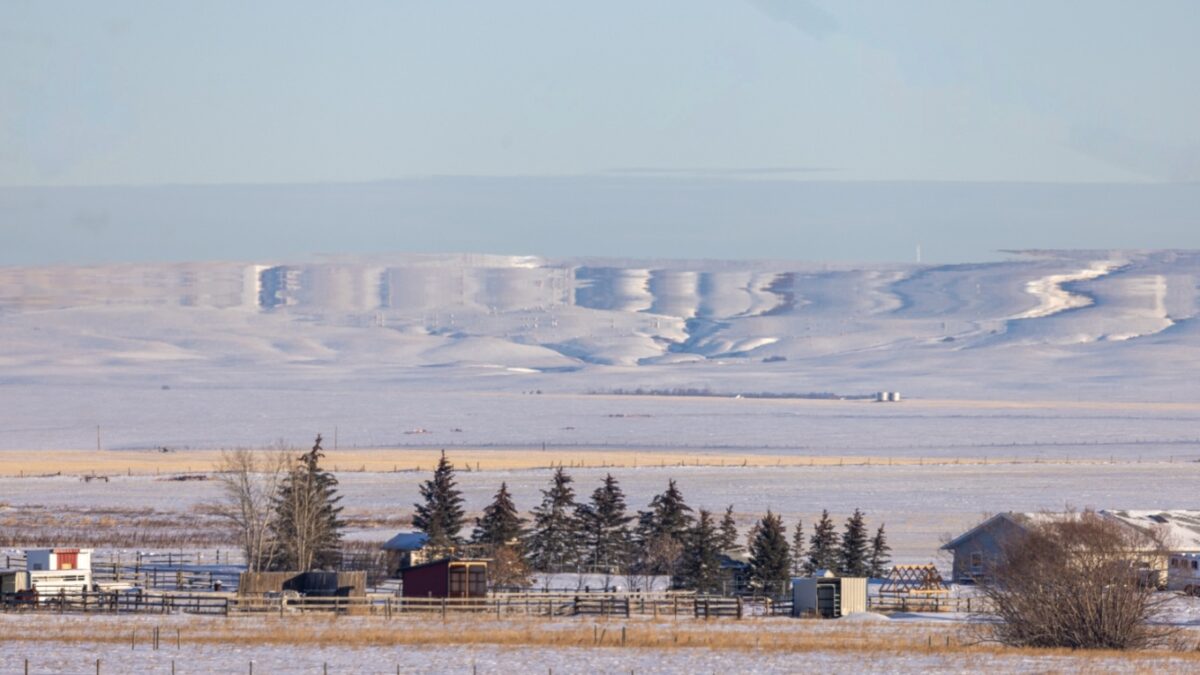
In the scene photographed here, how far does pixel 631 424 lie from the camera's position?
10656 cm

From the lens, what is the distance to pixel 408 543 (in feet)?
127

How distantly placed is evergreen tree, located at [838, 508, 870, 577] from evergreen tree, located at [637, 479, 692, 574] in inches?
107

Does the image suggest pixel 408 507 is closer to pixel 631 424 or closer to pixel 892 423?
pixel 631 424

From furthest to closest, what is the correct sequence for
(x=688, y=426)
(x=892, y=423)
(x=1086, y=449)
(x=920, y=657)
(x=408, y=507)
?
(x=892, y=423) < (x=688, y=426) < (x=1086, y=449) < (x=408, y=507) < (x=920, y=657)

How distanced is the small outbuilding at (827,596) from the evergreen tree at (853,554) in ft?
11.7

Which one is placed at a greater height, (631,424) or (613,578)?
(631,424)

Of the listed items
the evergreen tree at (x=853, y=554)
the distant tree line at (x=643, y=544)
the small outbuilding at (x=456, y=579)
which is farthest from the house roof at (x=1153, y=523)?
the small outbuilding at (x=456, y=579)

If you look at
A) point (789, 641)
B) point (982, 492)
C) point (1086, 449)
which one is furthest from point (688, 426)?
point (789, 641)

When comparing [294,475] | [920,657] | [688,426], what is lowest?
[920,657]

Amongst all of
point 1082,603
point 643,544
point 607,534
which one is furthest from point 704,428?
point 1082,603

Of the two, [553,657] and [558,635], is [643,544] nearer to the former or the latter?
[558,635]

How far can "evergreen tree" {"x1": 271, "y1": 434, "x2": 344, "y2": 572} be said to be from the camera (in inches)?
1468

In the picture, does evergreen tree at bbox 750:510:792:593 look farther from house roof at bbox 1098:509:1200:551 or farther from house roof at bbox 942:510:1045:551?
house roof at bbox 1098:509:1200:551

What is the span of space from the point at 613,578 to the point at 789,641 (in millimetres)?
12227
